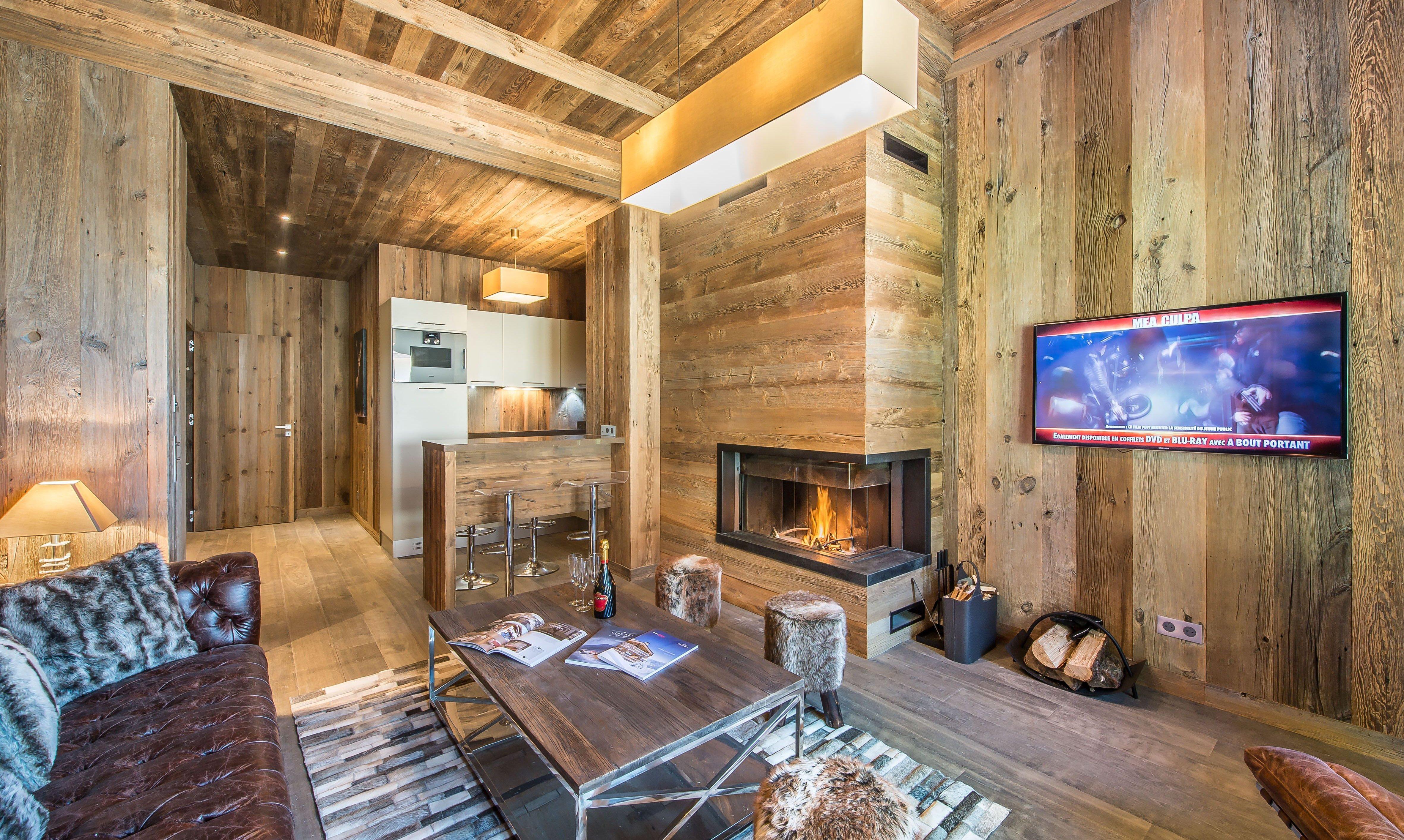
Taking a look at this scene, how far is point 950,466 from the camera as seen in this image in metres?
3.27

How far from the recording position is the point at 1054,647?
2652mm

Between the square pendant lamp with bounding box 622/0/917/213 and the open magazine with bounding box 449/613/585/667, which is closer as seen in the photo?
the square pendant lamp with bounding box 622/0/917/213

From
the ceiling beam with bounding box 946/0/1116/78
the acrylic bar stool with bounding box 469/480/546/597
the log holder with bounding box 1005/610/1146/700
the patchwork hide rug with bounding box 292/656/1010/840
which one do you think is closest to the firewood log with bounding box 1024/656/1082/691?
the log holder with bounding box 1005/610/1146/700

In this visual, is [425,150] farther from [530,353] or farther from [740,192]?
[530,353]

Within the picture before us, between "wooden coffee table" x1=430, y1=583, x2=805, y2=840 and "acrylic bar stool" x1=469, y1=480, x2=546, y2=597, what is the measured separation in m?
1.42

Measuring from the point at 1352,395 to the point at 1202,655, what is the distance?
113 centimetres

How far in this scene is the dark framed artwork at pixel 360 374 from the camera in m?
5.81

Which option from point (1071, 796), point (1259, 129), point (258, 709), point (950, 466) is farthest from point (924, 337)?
point (258, 709)

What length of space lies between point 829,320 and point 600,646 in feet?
6.37

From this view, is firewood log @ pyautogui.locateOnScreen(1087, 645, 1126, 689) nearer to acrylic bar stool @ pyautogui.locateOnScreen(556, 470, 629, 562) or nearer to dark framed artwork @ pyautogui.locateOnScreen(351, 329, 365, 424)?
acrylic bar stool @ pyautogui.locateOnScreen(556, 470, 629, 562)

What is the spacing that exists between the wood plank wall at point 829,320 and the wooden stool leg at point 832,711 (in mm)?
617

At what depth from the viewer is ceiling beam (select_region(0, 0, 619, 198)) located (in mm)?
2375

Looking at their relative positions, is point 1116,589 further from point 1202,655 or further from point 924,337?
point 924,337

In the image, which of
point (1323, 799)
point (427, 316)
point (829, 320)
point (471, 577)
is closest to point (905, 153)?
point (829, 320)
